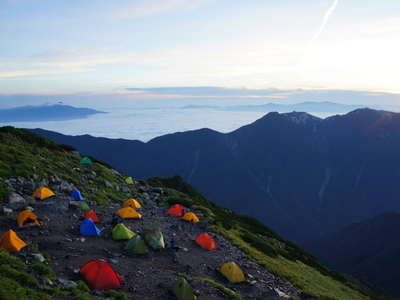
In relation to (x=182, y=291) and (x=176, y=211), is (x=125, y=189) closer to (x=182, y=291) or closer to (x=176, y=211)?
(x=176, y=211)

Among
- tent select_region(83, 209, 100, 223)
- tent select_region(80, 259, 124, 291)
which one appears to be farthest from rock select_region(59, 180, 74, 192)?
tent select_region(80, 259, 124, 291)

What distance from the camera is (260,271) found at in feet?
82.9

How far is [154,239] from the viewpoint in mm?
22562

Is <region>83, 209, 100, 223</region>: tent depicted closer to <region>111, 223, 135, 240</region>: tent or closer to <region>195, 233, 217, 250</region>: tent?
<region>111, 223, 135, 240</region>: tent

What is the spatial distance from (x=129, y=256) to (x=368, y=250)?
6084 inches

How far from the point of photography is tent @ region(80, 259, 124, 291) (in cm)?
1552

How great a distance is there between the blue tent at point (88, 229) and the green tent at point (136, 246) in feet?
8.50

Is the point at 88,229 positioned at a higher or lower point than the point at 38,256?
lower

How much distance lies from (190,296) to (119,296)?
3.51 m

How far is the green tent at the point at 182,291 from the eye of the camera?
53.3ft

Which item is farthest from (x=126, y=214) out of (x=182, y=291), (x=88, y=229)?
(x=182, y=291)

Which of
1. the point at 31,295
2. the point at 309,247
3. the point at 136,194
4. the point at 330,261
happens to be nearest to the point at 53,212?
the point at 31,295

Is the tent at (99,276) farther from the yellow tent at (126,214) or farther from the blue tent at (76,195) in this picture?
the blue tent at (76,195)

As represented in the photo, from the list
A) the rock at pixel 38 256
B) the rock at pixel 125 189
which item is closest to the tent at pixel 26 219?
the rock at pixel 38 256
